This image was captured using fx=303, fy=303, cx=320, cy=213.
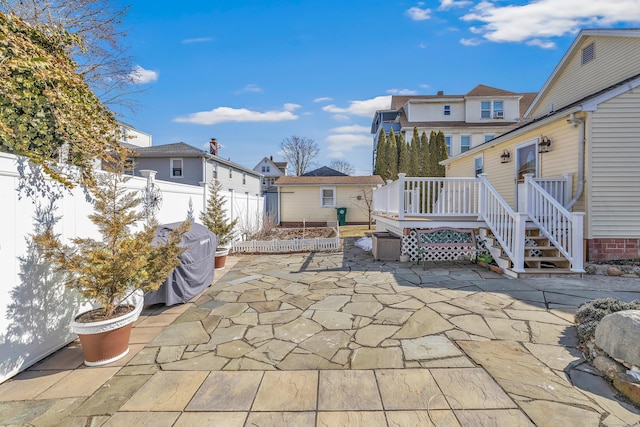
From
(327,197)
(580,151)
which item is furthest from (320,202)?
(580,151)

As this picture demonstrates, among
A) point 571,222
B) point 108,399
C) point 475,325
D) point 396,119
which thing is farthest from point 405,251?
point 396,119

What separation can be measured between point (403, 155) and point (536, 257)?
15507mm

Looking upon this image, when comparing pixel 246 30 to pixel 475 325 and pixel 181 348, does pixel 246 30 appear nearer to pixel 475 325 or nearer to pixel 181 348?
pixel 181 348

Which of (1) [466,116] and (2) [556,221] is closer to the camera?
(2) [556,221]

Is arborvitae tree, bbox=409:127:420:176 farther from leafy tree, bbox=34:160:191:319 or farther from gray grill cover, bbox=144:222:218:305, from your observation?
leafy tree, bbox=34:160:191:319

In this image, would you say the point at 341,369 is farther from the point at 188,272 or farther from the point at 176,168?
the point at 176,168

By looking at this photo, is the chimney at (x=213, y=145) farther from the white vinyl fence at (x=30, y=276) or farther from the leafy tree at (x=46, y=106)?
the white vinyl fence at (x=30, y=276)

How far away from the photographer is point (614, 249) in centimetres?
631

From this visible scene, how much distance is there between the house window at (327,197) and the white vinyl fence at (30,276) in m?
14.6

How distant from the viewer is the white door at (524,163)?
26.4 ft

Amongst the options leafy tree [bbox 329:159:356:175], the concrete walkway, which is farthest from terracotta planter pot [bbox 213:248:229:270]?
leafy tree [bbox 329:159:356:175]

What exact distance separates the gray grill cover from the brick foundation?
25.2 feet

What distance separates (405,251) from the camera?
7.44 metres

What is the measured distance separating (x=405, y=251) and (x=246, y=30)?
757 cm
